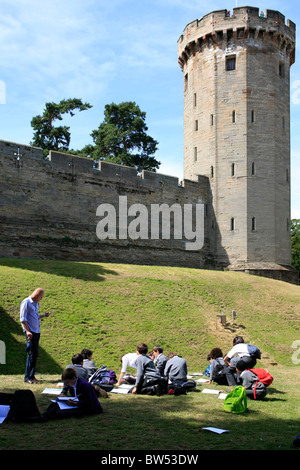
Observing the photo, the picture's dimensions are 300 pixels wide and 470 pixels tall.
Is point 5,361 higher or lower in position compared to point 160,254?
lower

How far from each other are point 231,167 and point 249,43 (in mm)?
7655

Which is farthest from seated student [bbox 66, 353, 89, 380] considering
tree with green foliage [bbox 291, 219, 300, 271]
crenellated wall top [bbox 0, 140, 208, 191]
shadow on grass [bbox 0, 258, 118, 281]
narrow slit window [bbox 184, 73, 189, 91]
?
tree with green foliage [bbox 291, 219, 300, 271]

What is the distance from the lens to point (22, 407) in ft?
19.1

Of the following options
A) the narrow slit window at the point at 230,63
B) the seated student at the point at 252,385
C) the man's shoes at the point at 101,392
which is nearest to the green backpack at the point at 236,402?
the seated student at the point at 252,385

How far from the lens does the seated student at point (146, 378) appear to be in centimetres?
806

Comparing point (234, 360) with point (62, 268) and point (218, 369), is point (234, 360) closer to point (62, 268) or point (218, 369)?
point (218, 369)

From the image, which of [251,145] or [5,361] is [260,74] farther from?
[5,361]

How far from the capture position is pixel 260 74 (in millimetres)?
28500

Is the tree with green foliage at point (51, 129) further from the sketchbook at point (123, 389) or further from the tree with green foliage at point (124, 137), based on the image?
the sketchbook at point (123, 389)

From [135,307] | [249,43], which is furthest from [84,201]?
[249,43]

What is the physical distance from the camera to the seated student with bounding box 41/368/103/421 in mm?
6082

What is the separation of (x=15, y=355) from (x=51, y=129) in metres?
29.9

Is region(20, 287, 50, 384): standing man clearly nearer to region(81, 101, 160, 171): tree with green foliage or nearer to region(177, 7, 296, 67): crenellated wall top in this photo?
region(177, 7, 296, 67): crenellated wall top

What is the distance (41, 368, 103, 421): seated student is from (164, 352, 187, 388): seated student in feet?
7.90
